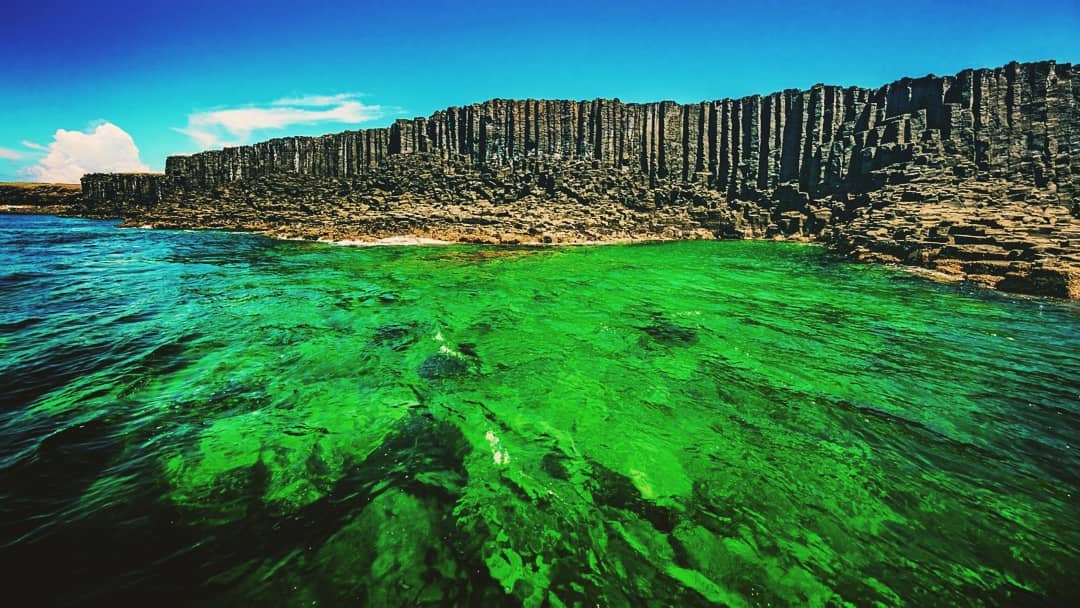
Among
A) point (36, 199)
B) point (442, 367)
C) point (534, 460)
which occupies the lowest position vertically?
point (534, 460)

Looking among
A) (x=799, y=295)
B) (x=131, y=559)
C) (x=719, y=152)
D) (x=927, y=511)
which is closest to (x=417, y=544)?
(x=131, y=559)

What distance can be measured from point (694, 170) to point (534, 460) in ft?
133

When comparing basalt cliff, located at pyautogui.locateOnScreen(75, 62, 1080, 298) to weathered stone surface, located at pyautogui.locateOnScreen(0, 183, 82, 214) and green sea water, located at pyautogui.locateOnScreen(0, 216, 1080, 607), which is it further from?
weathered stone surface, located at pyautogui.locateOnScreen(0, 183, 82, 214)

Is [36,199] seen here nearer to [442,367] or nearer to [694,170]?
[694,170]

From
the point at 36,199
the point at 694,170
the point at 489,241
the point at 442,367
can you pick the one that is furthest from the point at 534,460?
the point at 36,199

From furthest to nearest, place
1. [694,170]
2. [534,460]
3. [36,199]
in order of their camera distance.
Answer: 1. [36,199]
2. [694,170]
3. [534,460]

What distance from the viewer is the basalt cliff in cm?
2811

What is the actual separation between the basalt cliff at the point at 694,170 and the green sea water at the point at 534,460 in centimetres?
1952

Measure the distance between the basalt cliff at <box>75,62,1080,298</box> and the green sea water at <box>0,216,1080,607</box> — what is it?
64.1 ft

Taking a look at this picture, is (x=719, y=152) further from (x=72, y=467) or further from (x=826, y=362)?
(x=72, y=467)

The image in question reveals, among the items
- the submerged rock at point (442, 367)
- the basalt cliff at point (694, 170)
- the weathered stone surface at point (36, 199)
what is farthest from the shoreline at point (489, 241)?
the weathered stone surface at point (36, 199)

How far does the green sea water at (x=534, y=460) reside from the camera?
3051mm

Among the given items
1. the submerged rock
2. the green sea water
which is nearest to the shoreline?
the green sea water

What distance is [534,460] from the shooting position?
452cm
